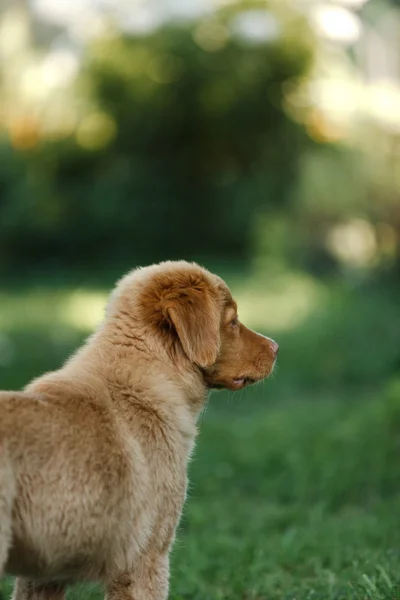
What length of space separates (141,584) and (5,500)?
71 cm

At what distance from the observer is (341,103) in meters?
17.3

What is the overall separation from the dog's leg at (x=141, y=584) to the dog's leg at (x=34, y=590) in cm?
26

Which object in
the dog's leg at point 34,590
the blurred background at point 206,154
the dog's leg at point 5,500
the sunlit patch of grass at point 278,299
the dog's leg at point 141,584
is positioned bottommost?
the dog's leg at point 34,590

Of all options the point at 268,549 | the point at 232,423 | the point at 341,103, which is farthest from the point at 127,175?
the point at 268,549

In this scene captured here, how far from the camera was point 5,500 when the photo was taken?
3.12 meters

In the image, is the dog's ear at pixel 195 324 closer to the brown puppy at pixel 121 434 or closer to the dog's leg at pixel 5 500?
the brown puppy at pixel 121 434

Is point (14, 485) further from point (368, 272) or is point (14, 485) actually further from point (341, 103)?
point (341, 103)

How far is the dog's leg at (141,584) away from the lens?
3568mm

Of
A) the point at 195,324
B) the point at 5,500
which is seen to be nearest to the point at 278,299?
the point at 195,324

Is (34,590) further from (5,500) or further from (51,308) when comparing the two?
(51,308)

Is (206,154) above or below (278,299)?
above

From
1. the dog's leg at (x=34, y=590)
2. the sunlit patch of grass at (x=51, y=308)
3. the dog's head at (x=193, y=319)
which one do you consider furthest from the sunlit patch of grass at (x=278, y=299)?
the dog's leg at (x=34, y=590)

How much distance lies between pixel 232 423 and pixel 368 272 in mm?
7572

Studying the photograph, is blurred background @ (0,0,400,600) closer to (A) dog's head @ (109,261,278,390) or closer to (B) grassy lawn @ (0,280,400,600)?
(B) grassy lawn @ (0,280,400,600)
